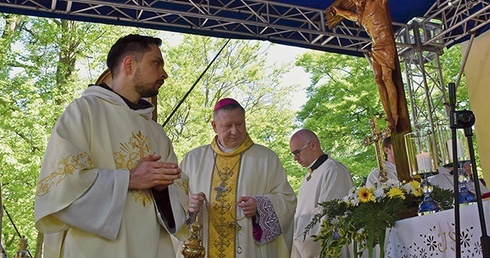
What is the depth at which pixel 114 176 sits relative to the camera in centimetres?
279

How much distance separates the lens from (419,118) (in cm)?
925

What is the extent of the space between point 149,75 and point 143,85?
0.06 metres

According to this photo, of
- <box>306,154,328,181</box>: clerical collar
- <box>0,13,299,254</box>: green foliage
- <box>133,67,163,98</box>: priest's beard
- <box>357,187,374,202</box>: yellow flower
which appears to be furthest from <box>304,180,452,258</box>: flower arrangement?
<box>0,13,299,254</box>: green foliage

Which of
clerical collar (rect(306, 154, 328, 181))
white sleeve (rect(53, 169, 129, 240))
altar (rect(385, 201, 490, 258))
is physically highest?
clerical collar (rect(306, 154, 328, 181))

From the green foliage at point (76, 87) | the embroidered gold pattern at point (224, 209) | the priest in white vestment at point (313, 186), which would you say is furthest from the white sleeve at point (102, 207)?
the green foliage at point (76, 87)

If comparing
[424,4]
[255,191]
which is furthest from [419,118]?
[255,191]

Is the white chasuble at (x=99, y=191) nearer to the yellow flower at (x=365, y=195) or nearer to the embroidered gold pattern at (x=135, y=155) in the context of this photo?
the embroidered gold pattern at (x=135, y=155)

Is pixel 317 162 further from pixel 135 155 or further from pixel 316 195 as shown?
pixel 135 155

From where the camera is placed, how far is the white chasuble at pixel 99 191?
2.68 m

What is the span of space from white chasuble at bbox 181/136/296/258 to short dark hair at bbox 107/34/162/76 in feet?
5.29

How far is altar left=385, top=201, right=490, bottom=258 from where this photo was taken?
8.25 feet

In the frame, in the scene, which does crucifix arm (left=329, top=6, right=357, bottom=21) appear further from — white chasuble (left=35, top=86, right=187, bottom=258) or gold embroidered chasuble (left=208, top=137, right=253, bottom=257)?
white chasuble (left=35, top=86, right=187, bottom=258)

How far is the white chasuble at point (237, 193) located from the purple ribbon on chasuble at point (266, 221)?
2cm

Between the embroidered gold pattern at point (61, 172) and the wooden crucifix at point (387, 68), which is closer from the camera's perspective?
the embroidered gold pattern at point (61, 172)
